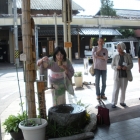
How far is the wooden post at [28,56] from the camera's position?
3.54m

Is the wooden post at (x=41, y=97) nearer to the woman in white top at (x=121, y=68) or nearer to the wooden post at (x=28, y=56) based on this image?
the wooden post at (x=28, y=56)

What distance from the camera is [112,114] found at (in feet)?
16.5

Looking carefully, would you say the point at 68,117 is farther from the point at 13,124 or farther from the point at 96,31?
the point at 96,31

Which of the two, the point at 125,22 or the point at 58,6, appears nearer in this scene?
the point at 125,22

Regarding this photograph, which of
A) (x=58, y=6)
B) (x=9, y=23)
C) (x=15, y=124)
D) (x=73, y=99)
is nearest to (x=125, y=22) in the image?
(x=58, y=6)

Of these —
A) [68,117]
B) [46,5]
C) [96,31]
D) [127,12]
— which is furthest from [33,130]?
[127,12]

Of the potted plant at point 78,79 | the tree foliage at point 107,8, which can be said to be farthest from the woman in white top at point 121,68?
the tree foliage at point 107,8

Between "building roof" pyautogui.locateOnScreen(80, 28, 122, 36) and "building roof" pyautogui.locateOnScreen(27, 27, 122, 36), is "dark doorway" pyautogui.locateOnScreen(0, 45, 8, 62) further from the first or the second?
"building roof" pyautogui.locateOnScreen(80, 28, 122, 36)

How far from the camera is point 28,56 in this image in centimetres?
360

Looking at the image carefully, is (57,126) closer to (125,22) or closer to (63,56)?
(63,56)

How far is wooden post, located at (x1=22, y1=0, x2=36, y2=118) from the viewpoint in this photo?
354 centimetres

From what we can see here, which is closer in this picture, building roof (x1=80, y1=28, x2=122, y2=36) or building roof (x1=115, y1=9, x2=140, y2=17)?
building roof (x1=80, y1=28, x2=122, y2=36)

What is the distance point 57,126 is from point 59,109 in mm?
356

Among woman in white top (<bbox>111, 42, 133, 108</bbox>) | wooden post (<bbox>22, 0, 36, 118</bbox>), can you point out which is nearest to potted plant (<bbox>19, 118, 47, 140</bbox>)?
wooden post (<bbox>22, 0, 36, 118</bbox>)
